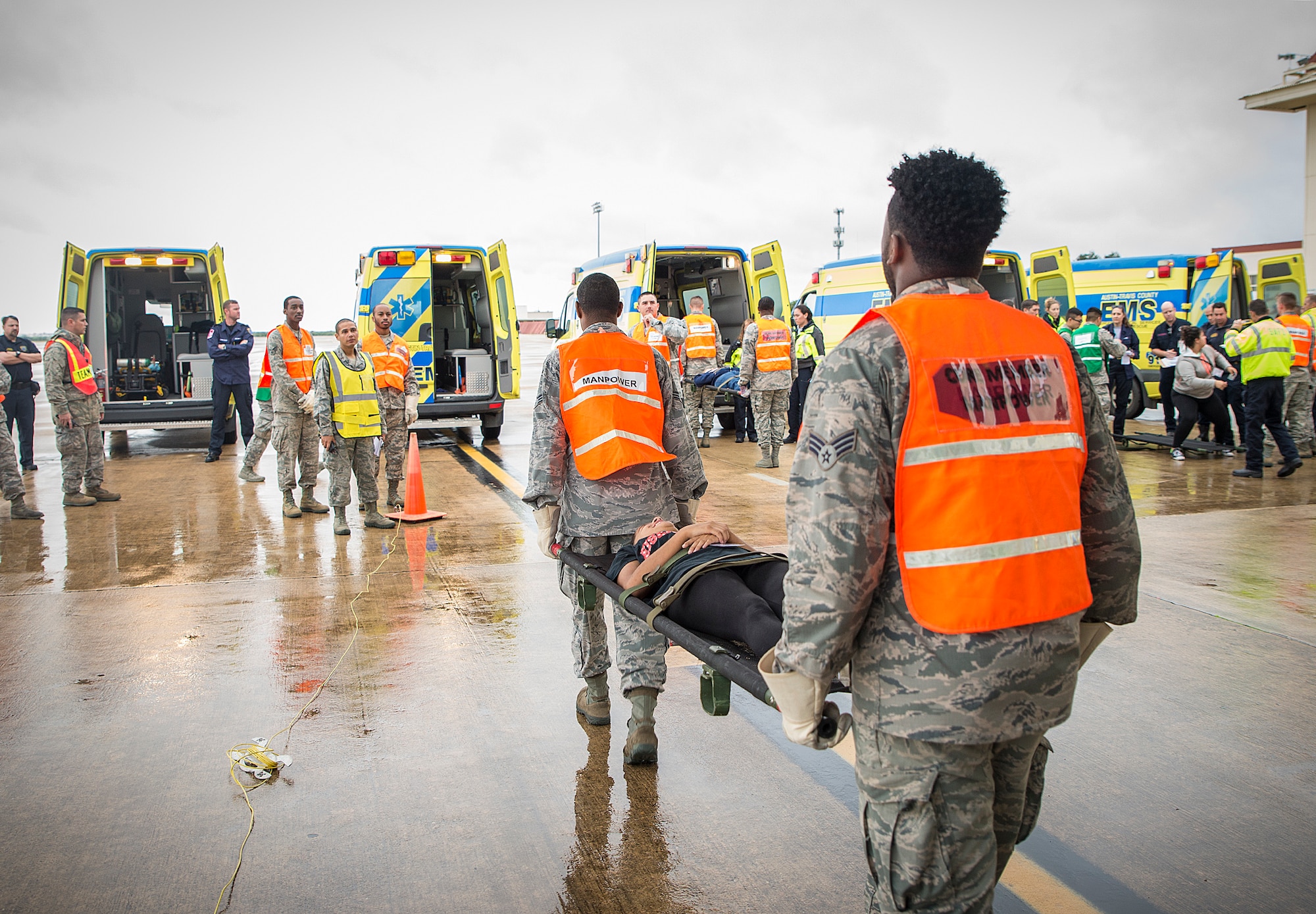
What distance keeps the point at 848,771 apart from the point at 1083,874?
33.7 inches

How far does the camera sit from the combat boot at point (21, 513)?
7924mm

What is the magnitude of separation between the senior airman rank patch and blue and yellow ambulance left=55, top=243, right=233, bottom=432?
1171 centimetres

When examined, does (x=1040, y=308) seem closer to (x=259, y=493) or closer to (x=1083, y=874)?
(x=259, y=493)

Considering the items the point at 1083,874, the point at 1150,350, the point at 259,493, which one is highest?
the point at 1150,350

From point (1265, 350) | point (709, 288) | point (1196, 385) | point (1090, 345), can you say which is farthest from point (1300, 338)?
point (709, 288)

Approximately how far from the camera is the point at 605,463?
3521 millimetres

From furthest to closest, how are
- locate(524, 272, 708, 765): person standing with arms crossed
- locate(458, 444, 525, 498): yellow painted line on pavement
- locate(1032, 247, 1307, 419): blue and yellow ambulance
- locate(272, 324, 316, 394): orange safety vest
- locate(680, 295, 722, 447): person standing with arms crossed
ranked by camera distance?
locate(1032, 247, 1307, 419): blue and yellow ambulance, locate(680, 295, 722, 447): person standing with arms crossed, locate(458, 444, 525, 498): yellow painted line on pavement, locate(272, 324, 316, 394): orange safety vest, locate(524, 272, 708, 765): person standing with arms crossed

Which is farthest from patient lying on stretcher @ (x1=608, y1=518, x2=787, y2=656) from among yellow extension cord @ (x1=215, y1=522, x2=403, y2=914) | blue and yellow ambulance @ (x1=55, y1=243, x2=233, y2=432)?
blue and yellow ambulance @ (x1=55, y1=243, x2=233, y2=432)

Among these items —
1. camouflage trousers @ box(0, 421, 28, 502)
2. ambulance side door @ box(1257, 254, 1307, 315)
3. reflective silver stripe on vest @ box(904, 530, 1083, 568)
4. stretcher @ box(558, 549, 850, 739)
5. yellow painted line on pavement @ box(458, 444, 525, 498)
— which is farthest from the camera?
ambulance side door @ box(1257, 254, 1307, 315)

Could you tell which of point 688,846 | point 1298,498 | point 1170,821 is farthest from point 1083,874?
point 1298,498

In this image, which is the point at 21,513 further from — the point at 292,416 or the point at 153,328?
the point at 153,328

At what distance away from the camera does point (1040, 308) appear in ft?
44.9

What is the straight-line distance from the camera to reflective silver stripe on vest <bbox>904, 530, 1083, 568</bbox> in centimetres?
163

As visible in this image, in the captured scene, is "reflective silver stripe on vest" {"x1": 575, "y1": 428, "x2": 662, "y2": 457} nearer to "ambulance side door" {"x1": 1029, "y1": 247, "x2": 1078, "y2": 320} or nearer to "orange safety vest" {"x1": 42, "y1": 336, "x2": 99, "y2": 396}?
"orange safety vest" {"x1": 42, "y1": 336, "x2": 99, "y2": 396}
